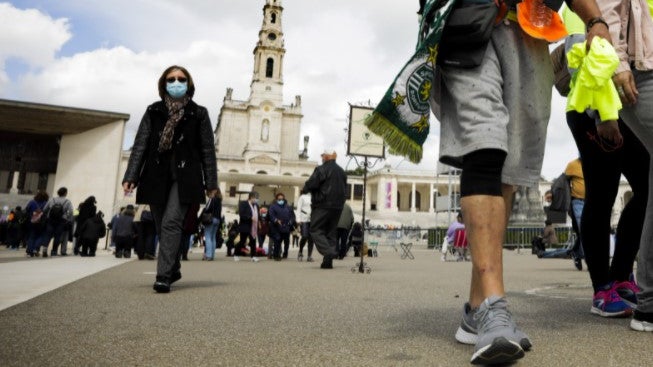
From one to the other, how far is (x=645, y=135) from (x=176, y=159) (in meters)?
3.34

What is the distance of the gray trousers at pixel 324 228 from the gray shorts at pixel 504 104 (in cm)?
565

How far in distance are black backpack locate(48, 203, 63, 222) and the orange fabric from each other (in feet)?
33.0

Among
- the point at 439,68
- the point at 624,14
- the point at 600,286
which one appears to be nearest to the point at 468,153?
the point at 439,68

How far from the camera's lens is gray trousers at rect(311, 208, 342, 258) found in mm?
7734

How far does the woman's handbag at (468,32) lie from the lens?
1.91 m

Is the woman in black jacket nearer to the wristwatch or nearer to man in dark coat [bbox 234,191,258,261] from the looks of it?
the wristwatch

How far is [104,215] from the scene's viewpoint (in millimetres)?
13109

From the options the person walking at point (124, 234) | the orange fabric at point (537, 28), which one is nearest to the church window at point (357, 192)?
the person walking at point (124, 234)

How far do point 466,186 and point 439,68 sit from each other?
0.60m

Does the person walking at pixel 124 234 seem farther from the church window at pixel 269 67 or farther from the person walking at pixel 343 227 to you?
the church window at pixel 269 67

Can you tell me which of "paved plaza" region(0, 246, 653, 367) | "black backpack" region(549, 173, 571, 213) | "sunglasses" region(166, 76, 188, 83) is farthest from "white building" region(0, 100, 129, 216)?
"black backpack" region(549, 173, 571, 213)

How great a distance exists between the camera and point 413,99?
218 centimetres

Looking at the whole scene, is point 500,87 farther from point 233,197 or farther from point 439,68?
point 233,197

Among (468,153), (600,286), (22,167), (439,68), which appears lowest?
(600,286)
